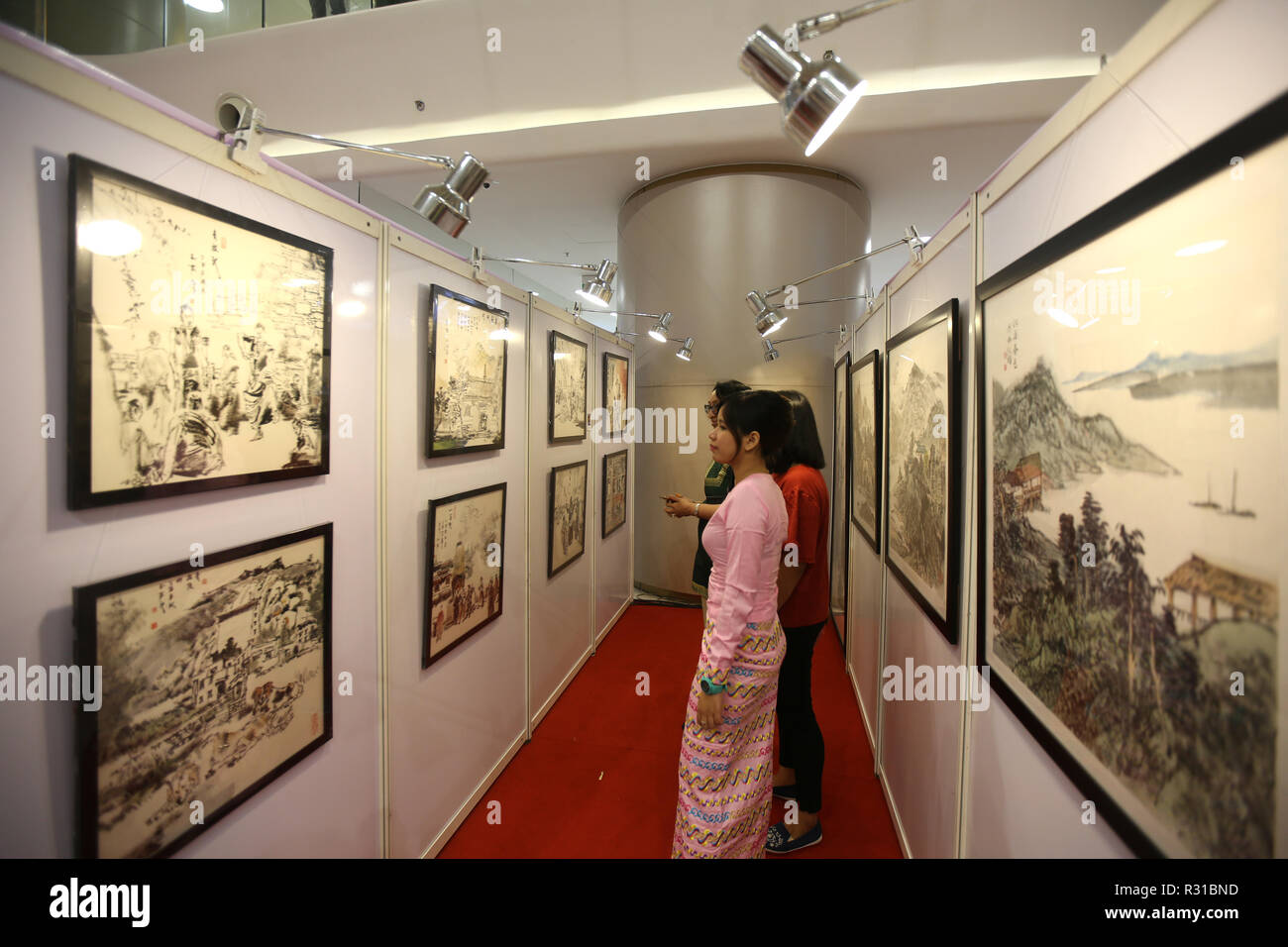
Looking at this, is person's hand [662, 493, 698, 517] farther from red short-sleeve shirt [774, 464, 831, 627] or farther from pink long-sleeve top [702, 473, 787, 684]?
pink long-sleeve top [702, 473, 787, 684]

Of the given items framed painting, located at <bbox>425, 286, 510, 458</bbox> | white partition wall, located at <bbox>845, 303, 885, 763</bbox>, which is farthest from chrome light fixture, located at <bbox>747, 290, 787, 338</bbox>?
framed painting, located at <bbox>425, 286, 510, 458</bbox>

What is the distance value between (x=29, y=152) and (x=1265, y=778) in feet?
6.92

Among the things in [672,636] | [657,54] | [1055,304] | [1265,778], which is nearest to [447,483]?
[1055,304]

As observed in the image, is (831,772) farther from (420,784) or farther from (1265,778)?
(1265,778)

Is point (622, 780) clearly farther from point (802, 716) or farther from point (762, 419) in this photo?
point (762, 419)

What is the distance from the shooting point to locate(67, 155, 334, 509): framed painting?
1.00 metres

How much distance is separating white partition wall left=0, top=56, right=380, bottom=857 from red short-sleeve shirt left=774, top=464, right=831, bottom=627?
176 cm

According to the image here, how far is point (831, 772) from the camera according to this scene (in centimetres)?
290

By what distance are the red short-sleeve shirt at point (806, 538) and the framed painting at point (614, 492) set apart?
245cm

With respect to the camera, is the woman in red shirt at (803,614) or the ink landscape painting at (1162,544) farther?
the woman in red shirt at (803,614)

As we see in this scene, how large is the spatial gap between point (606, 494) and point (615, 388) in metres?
1.01

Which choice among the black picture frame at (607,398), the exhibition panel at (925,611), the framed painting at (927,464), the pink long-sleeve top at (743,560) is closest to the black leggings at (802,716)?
the exhibition panel at (925,611)

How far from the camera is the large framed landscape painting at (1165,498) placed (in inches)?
26.0

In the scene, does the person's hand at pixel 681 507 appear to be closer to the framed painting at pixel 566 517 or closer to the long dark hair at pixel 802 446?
the long dark hair at pixel 802 446
